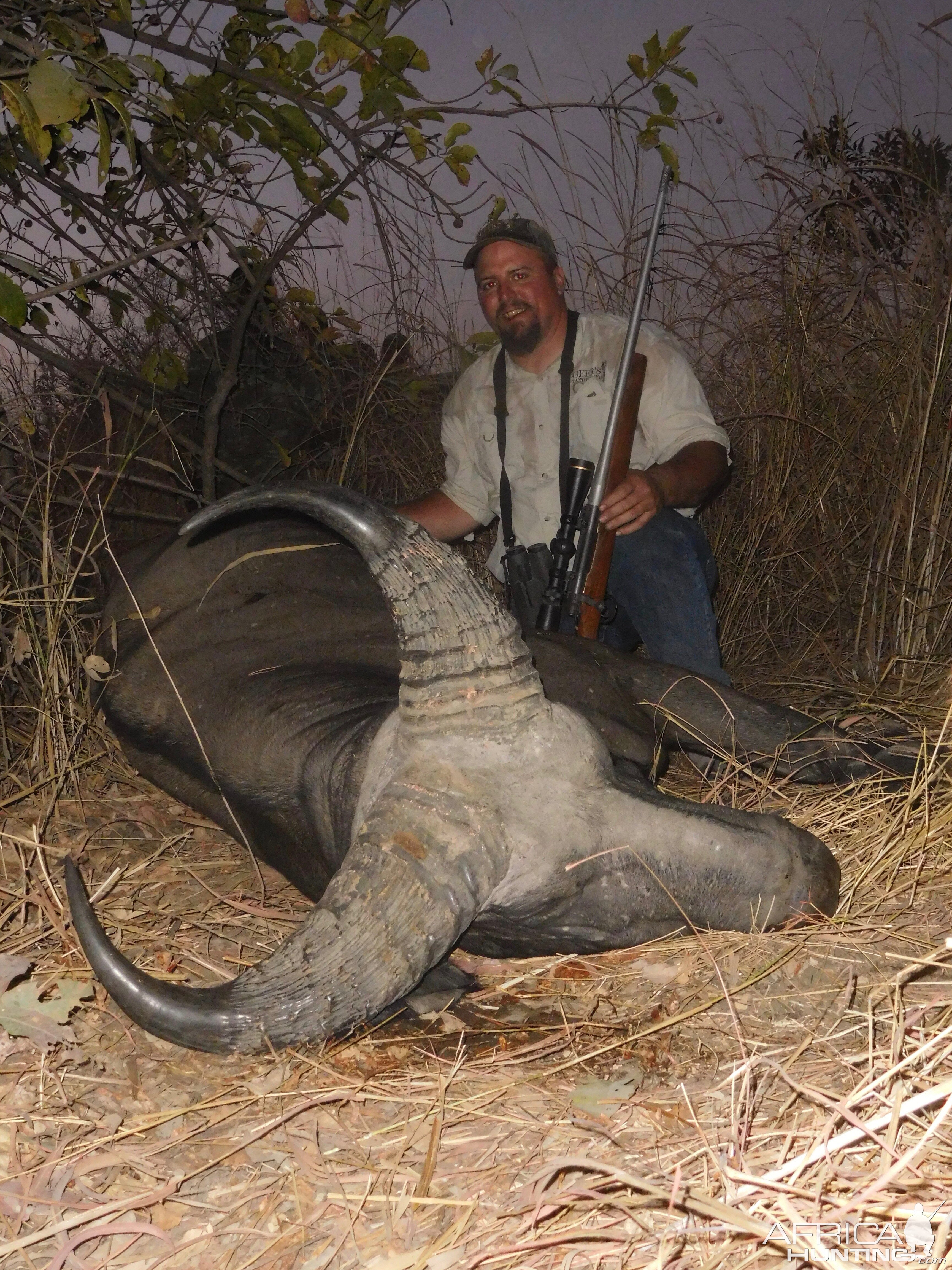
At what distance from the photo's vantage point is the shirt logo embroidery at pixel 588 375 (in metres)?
4.27

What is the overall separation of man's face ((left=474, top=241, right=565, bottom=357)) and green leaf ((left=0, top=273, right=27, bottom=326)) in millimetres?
2095

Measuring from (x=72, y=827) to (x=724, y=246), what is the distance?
12.1ft

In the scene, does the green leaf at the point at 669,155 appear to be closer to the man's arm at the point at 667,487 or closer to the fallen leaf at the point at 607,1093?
the man's arm at the point at 667,487

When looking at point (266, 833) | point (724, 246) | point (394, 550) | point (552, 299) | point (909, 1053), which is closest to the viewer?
point (909, 1053)

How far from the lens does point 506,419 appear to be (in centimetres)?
446

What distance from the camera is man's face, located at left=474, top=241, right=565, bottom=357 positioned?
4285 millimetres

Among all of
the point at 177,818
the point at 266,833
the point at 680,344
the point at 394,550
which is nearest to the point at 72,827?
the point at 177,818

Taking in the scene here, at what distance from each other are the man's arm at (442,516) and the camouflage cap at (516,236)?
3.22 ft

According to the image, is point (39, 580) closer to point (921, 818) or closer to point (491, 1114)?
point (491, 1114)

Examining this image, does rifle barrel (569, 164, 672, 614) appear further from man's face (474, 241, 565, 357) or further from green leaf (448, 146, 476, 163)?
green leaf (448, 146, 476, 163)

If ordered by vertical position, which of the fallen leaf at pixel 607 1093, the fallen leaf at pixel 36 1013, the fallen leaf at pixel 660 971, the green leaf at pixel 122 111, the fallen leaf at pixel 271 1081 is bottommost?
the fallen leaf at pixel 36 1013

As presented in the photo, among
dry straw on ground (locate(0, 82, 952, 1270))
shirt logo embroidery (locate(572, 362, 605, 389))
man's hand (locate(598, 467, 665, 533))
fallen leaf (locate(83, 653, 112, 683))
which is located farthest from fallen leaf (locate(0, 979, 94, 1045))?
shirt logo embroidery (locate(572, 362, 605, 389))

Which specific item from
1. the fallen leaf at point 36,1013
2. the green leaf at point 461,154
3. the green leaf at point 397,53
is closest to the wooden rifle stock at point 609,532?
the green leaf at point 461,154

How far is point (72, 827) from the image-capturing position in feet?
11.0
